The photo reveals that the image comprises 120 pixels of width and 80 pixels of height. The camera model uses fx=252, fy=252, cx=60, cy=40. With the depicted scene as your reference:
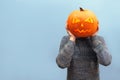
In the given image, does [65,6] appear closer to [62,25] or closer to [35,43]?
[62,25]

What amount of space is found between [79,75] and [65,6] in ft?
1.80

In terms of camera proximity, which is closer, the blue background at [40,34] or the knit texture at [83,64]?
the knit texture at [83,64]

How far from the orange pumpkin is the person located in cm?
4

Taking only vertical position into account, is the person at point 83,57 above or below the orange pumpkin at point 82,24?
below

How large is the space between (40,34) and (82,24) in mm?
504

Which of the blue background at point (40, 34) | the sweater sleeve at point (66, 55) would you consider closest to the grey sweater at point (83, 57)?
the sweater sleeve at point (66, 55)

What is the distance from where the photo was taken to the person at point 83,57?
1.21m

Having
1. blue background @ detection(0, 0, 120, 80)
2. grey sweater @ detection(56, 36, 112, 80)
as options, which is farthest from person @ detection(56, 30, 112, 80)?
blue background @ detection(0, 0, 120, 80)

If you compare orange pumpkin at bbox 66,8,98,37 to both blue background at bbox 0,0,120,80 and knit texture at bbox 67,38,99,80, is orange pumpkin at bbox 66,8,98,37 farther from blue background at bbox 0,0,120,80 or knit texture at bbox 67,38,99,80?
blue background at bbox 0,0,120,80

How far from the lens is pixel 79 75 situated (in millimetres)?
1229

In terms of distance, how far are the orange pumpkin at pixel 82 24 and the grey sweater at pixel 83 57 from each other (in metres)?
0.06

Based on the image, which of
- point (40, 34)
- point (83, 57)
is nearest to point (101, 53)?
A: point (83, 57)

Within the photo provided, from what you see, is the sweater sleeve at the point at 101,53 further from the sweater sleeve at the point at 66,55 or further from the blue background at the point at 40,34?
the blue background at the point at 40,34

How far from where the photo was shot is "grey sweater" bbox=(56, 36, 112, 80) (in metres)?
1.21
